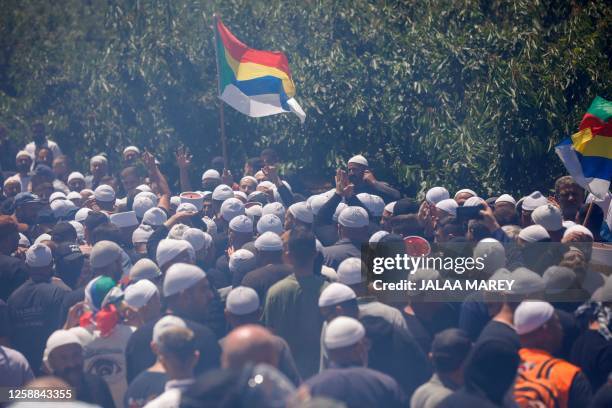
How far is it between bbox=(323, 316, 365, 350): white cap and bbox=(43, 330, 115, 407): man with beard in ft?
5.19

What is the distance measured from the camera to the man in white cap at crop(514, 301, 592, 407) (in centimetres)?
557

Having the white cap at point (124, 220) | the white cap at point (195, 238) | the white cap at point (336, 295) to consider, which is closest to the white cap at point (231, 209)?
the white cap at point (124, 220)

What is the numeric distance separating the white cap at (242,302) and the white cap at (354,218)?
2.31 m

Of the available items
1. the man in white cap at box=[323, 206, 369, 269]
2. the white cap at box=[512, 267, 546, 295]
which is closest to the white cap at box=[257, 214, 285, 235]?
the man in white cap at box=[323, 206, 369, 269]

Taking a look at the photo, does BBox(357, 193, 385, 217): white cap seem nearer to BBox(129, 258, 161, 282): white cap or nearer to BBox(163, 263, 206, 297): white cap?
BBox(129, 258, 161, 282): white cap

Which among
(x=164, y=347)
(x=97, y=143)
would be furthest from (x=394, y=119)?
(x=164, y=347)

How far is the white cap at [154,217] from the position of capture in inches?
409

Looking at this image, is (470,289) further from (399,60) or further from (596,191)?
(399,60)

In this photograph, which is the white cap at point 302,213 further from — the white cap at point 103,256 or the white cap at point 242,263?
the white cap at point 103,256

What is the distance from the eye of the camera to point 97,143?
17094 millimetres

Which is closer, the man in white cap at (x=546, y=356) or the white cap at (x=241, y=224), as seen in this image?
the man in white cap at (x=546, y=356)

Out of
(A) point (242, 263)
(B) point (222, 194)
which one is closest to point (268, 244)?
(A) point (242, 263)

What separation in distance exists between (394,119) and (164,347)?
8789 mm

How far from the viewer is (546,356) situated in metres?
5.80
